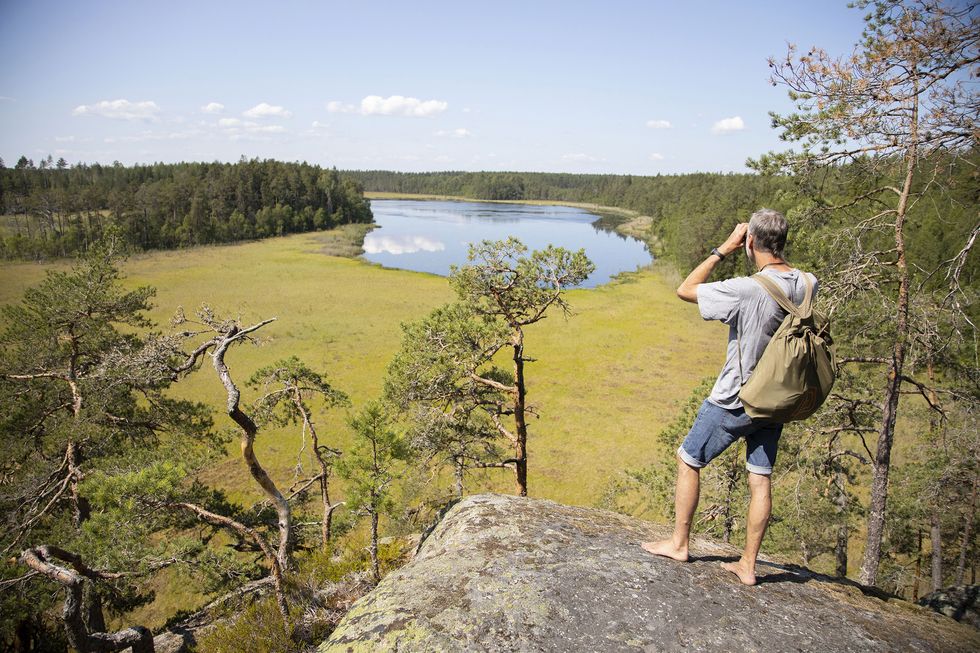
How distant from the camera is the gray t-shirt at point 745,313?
121 inches

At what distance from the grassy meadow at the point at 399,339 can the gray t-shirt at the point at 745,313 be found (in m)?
12.0

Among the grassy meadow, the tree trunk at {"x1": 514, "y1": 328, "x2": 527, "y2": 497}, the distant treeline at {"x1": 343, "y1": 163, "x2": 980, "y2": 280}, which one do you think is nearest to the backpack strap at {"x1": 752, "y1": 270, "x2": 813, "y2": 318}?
the distant treeline at {"x1": 343, "y1": 163, "x2": 980, "y2": 280}

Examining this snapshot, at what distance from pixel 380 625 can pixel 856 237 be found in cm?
771

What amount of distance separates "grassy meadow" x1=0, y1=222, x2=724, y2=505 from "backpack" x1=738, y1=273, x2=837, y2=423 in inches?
486

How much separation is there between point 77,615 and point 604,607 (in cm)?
578

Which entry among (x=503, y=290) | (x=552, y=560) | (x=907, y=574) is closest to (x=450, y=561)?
(x=552, y=560)

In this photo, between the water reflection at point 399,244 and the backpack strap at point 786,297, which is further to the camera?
the water reflection at point 399,244

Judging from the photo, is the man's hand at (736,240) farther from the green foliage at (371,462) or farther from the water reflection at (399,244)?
the water reflection at (399,244)

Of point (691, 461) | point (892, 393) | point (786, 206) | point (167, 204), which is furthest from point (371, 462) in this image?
point (167, 204)

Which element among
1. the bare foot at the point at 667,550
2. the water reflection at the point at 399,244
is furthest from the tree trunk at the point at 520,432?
the water reflection at the point at 399,244

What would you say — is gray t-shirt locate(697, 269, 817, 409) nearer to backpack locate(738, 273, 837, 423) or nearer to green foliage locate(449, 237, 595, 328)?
backpack locate(738, 273, 837, 423)

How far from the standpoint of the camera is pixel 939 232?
2486cm

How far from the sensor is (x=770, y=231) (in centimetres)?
315

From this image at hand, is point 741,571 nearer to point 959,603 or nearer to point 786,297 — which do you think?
point 786,297
